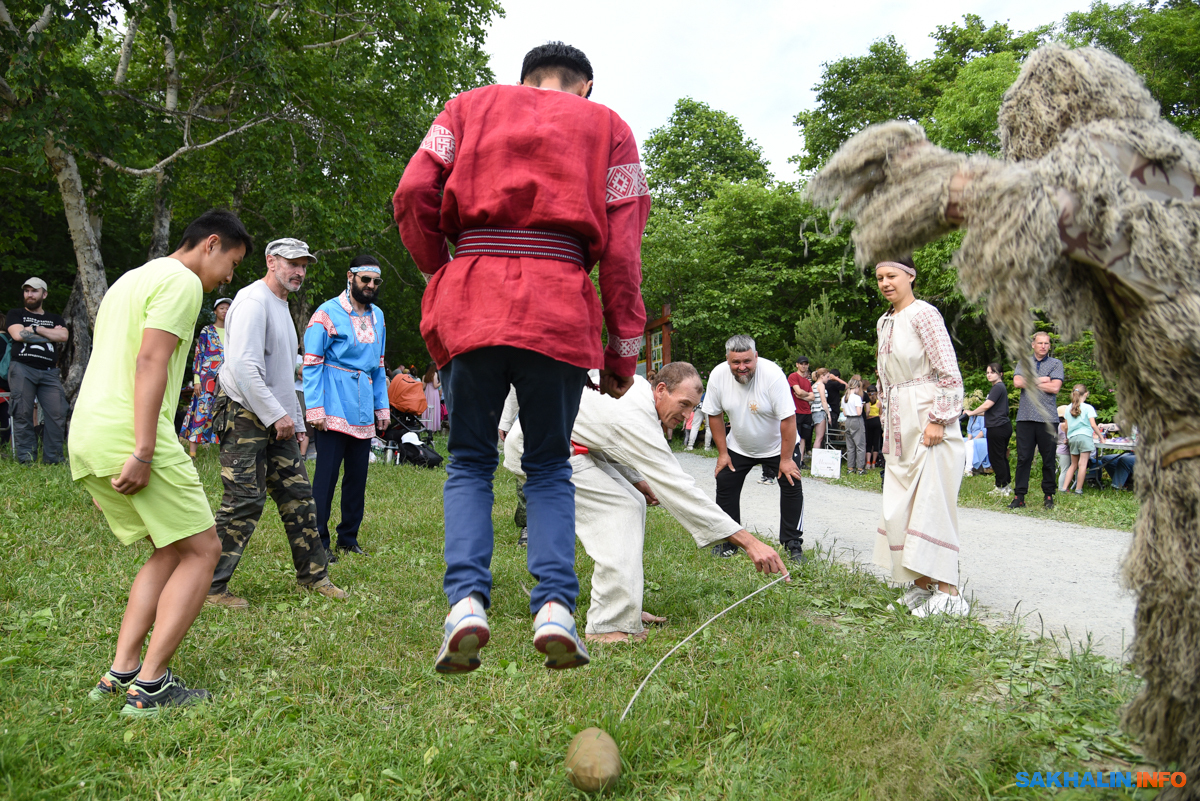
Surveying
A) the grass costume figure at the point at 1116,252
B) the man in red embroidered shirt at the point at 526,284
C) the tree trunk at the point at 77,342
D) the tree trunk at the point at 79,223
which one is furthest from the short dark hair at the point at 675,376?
the tree trunk at the point at 77,342

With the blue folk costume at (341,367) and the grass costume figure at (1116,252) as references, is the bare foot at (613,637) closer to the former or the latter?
the grass costume figure at (1116,252)

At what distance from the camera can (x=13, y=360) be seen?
405 inches

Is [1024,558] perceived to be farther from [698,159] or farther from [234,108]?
[698,159]

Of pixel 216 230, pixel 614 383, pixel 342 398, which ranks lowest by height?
pixel 342 398

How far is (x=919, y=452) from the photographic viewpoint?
16.8 feet

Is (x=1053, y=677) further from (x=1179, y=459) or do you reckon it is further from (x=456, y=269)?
(x=456, y=269)

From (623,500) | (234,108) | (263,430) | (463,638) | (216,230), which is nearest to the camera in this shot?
(463,638)

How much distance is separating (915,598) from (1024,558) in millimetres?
2595

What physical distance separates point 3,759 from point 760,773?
2510 mm

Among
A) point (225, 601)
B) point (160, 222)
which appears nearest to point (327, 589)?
point (225, 601)

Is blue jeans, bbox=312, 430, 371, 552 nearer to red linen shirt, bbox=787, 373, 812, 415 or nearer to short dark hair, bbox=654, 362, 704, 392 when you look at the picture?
short dark hair, bbox=654, 362, 704, 392

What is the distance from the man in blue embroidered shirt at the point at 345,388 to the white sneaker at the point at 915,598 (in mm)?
4023

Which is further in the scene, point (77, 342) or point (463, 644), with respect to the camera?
point (77, 342)

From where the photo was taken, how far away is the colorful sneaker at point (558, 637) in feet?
8.39
